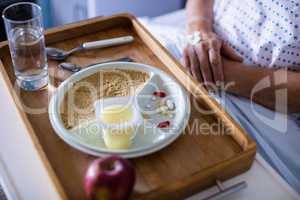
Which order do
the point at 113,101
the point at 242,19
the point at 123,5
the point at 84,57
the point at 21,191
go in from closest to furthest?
the point at 21,191 < the point at 113,101 < the point at 84,57 < the point at 242,19 < the point at 123,5

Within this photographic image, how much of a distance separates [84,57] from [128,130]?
0.32 m

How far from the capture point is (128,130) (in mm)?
778

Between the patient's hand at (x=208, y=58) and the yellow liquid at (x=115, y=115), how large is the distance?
1.19 feet

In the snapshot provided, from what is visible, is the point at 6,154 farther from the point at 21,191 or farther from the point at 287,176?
the point at 287,176

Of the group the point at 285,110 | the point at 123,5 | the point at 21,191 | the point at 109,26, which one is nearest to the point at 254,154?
the point at 285,110

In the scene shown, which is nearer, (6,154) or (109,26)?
(6,154)

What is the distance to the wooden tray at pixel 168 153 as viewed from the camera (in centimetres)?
75

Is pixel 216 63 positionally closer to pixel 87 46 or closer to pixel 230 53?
pixel 230 53

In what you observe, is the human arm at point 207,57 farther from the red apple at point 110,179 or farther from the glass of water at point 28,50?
the red apple at point 110,179

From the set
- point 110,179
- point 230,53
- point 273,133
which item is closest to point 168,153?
point 110,179

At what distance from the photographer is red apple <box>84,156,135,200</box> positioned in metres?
0.64

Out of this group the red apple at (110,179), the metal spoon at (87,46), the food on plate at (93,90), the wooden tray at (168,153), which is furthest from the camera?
the metal spoon at (87,46)

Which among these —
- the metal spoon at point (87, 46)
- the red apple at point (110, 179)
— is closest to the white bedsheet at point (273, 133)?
the metal spoon at point (87, 46)

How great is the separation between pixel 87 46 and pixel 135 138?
0.33 m
